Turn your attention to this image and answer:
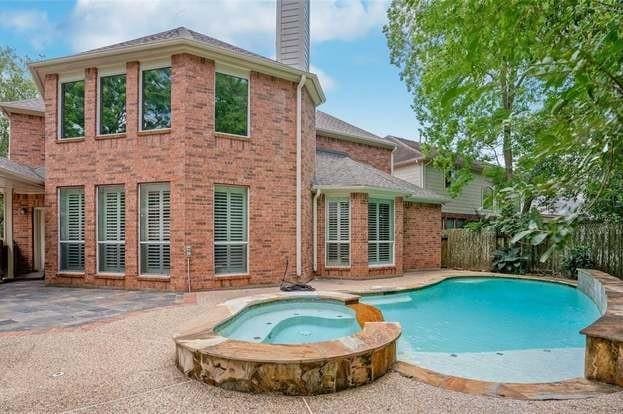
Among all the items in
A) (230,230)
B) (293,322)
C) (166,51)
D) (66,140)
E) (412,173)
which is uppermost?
(166,51)

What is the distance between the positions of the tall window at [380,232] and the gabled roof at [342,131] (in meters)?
4.74

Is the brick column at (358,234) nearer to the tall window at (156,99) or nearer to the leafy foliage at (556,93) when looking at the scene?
the tall window at (156,99)

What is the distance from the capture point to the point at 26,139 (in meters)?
13.0

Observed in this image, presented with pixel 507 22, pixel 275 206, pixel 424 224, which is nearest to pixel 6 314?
pixel 275 206

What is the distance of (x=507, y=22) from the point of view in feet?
6.61

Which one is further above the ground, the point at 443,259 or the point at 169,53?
the point at 169,53

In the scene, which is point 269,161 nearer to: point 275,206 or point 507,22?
point 275,206

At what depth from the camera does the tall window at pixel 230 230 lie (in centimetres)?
950

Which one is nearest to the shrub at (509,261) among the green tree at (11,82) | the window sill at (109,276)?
the window sill at (109,276)

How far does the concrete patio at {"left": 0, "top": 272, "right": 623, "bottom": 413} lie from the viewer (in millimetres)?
3232

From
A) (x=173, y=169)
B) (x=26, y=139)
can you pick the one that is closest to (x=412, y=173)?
(x=173, y=169)

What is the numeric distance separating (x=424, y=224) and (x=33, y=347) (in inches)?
489

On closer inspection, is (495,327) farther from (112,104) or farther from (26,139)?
(26,139)

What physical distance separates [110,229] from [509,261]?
13195mm
